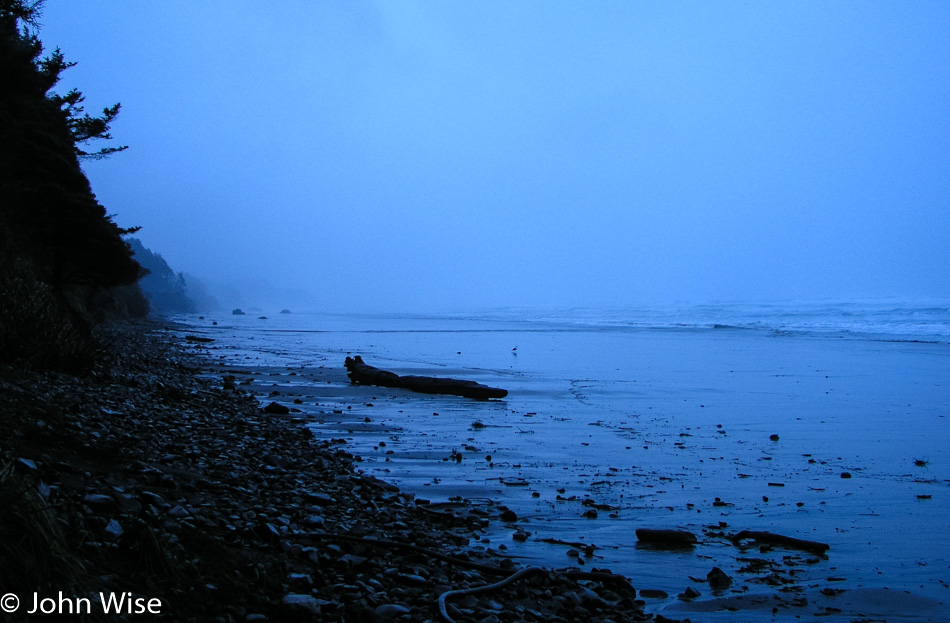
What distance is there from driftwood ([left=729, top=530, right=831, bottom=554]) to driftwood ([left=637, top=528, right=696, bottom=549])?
1.17 feet

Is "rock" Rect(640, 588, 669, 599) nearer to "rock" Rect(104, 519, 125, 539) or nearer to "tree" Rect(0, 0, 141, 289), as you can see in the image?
"rock" Rect(104, 519, 125, 539)

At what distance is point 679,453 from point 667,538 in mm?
3149

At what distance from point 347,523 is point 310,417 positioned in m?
5.56

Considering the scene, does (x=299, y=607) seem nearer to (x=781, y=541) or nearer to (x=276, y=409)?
(x=781, y=541)

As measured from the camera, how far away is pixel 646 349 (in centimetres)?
2672

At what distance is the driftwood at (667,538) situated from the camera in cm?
511

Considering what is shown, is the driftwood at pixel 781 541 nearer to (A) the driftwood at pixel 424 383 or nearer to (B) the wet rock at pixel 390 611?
(B) the wet rock at pixel 390 611

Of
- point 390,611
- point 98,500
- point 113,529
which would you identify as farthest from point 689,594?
point 98,500

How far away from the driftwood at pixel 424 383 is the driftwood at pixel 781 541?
745 centimetres

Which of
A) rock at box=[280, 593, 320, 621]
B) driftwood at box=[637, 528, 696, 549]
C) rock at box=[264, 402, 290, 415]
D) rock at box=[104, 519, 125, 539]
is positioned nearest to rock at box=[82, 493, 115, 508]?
rock at box=[104, 519, 125, 539]

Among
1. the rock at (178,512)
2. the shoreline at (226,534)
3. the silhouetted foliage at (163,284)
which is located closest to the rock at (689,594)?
the shoreline at (226,534)

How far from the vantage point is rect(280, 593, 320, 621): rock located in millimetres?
3217

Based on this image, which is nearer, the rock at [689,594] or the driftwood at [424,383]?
the rock at [689,594]

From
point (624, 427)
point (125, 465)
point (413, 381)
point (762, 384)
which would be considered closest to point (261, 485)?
point (125, 465)
